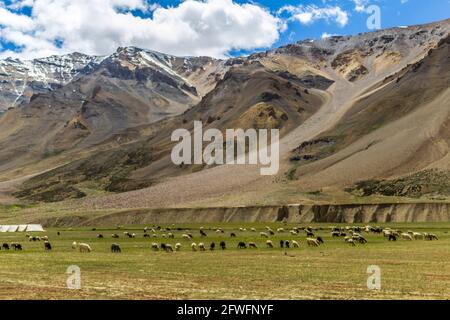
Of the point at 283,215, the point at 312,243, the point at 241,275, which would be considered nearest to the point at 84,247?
the point at 312,243

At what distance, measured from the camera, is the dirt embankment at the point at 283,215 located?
10525 cm

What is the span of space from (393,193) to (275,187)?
98.0ft

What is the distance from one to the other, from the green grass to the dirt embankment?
5544 centimetres

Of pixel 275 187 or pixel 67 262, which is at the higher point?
pixel 275 187

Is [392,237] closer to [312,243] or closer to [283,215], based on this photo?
[312,243]

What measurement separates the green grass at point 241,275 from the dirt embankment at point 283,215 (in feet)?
182

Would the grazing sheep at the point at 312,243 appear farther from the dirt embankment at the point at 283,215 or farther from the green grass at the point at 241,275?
the dirt embankment at the point at 283,215

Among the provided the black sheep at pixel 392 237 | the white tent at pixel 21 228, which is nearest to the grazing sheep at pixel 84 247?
the black sheep at pixel 392 237

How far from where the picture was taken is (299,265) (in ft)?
128

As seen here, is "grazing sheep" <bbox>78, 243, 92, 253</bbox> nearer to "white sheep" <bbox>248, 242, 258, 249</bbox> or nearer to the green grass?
the green grass

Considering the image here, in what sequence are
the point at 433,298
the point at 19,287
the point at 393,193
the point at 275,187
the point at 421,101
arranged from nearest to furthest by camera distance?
the point at 433,298 < the point at 19,287 < the point at 393,193 < the point at 275,187 < the point at 421,101
